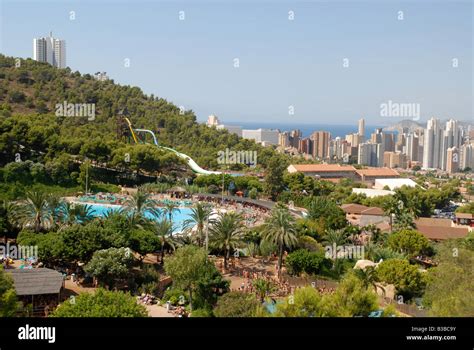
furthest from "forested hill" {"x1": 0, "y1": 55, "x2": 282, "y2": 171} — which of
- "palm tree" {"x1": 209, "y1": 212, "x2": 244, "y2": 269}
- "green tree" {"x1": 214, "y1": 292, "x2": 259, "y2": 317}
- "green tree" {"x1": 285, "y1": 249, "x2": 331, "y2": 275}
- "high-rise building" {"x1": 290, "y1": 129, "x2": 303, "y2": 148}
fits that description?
"high-rise building" {"x1": 290, "y1": 129, "x2": 303, "y2": 148}

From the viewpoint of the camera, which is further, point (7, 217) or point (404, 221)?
point (404, 221)

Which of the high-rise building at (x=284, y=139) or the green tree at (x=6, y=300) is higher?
the high-rise building at (x=284, y=139)

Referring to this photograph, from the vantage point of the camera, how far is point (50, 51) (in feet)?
209

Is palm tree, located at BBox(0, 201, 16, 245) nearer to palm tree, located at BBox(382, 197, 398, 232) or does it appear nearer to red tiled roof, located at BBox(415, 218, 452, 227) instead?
A: palm tree, located at BBox(382, 197, 398, 232)

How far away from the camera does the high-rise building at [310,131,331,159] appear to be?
81.1 meters

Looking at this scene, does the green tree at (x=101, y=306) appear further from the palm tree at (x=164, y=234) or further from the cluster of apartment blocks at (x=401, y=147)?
the cluster of apartment blocks at (x=401, y=147)

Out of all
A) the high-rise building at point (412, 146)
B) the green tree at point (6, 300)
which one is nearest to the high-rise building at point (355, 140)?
the high-rise building at point (412, 146)

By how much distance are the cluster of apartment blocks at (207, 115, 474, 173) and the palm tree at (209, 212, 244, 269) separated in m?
53.2

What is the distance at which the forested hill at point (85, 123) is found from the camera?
30.1 meters

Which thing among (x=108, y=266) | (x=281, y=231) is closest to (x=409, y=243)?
(x=281, y=231)

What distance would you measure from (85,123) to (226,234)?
31.5 m

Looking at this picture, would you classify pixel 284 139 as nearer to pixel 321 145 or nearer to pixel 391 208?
pixel 321 145

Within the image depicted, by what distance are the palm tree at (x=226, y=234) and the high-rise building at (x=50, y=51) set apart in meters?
52.0
